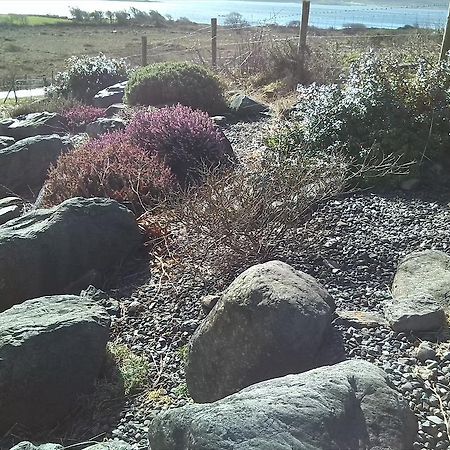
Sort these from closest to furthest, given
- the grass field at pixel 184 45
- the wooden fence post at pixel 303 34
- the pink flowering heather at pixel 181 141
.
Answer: the pink flowering heather at pixel 181 141, the wooden fence post at pixel 303 34, the grass field at pixel 184 45

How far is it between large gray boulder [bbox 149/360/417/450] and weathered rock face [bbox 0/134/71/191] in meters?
6.72

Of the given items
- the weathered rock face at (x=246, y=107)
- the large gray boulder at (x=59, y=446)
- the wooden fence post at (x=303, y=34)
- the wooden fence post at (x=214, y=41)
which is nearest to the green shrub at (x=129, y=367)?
the large gray boulder at (x=59, y=446)

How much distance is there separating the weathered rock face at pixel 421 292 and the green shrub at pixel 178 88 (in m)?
7.18

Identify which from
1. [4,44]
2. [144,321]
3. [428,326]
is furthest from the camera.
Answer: [4,44]

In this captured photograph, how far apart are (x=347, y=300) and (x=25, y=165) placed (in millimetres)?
5906

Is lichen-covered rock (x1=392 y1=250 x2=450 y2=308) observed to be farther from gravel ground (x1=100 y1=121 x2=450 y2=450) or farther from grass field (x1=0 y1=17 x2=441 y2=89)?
grass field (x1=0 y1=17 x2=441 y2=89)

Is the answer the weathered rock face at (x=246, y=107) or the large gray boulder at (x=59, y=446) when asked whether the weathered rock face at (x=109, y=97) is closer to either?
the weathered rock face at (x=246, y=107)

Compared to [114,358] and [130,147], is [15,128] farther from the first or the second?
[114,358]

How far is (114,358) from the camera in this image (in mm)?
4348

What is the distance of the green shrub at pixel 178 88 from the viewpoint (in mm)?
11305

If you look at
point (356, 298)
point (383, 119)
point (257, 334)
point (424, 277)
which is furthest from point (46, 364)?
point (383, 119)

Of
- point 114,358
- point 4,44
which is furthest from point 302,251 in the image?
point 4,44

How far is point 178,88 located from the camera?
11375 millimetres

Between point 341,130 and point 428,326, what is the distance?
3.54 metres
